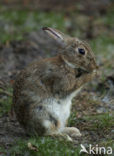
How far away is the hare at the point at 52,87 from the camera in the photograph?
5.66 metres

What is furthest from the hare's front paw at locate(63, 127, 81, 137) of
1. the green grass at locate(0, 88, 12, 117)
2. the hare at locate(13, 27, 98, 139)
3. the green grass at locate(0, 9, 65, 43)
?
the green grass at locate(0, 9, 65, 43)

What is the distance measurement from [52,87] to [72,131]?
0.68 meters

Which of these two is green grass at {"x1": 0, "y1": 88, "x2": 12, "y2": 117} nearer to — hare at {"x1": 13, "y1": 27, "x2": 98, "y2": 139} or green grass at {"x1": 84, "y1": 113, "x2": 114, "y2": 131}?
hare at {"x1": 13, "y1": 27, "x2": 98, "y2": 139}

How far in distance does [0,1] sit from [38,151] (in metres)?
9.62

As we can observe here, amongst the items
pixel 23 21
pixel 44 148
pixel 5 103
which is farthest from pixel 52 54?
pixel 44 148

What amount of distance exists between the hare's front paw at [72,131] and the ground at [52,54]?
10cm

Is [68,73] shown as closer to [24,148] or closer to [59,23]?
[24,148]

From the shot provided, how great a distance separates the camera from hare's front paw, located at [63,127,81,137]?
5871mm

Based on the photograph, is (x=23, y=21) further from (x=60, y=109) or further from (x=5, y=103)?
(x=60, y=109)

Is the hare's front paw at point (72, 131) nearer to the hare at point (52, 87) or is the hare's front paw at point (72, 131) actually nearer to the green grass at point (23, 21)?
the hare at point (52, 87)

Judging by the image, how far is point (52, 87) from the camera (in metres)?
5.71

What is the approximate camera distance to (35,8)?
1347cm

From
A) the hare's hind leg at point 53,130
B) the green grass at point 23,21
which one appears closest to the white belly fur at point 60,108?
the hare's hind leg at point 53,130

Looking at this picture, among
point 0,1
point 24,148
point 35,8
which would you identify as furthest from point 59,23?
point 24,148
